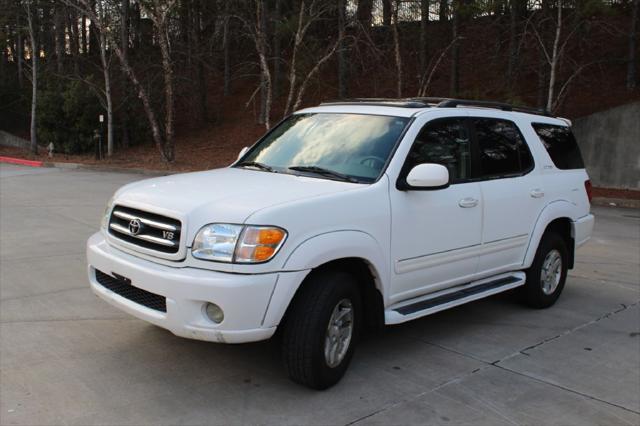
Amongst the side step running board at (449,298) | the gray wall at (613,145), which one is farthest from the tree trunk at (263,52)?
the side step running board at (449,298)

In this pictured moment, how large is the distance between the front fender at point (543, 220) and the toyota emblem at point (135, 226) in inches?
137

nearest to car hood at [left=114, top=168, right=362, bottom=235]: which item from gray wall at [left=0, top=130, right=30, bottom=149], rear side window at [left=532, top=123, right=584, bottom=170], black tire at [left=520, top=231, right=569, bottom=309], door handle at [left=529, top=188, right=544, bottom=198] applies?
door handle at [left=529, top=188, right=544, bottom=198]

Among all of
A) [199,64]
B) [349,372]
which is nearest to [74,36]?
[199,64]

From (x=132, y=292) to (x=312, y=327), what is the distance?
1.24 meters

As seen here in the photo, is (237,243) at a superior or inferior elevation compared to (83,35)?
inferior

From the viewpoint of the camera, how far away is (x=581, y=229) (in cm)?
648

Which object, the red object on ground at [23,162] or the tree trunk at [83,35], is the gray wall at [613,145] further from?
the tree trunk at [83,35]

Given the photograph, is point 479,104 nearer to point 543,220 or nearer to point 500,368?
point 543,220

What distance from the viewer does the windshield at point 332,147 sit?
464 cm

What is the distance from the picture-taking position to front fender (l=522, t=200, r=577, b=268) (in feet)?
18.9

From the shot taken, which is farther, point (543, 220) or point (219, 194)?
point (543, 220)

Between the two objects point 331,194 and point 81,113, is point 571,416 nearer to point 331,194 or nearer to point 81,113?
point 331,194

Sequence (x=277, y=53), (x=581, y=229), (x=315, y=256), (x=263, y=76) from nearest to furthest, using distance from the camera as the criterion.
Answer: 1. (x=315, y=256)
2. (x=581, y=229)
3. (x=263, y=76)
4. (x=277, y=53)

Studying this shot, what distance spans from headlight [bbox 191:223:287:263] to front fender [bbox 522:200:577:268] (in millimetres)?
2932
